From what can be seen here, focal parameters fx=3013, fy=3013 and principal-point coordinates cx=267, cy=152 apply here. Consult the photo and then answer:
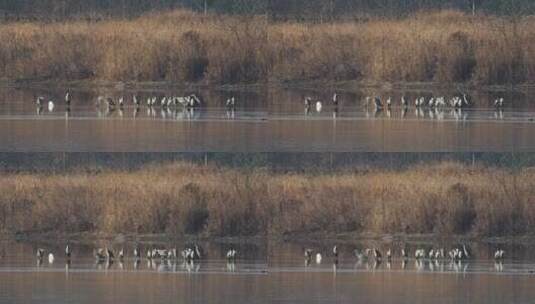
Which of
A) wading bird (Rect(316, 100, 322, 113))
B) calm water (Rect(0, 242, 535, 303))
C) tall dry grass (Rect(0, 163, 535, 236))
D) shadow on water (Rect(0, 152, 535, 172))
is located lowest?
calm water (Rect(0, 242, 535, 303))

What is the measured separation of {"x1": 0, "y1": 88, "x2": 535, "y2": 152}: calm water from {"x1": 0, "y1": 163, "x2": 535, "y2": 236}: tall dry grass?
2.40ft

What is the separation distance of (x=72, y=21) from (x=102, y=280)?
210 inches

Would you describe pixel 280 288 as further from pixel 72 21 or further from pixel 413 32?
pixel 72 21

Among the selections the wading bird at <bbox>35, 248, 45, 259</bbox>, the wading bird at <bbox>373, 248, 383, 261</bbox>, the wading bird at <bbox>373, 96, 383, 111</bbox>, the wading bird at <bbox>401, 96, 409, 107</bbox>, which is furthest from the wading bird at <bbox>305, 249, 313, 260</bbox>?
the wading bird at <bbox>35, 248, 45, 259</bbox>

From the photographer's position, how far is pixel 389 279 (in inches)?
889

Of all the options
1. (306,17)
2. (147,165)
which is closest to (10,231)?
(147,165)

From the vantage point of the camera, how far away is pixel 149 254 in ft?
79.4

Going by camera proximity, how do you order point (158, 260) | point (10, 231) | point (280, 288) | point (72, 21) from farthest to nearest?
point (72, 21)
point (10, 231)
point (158, 260)
point (280, 288)

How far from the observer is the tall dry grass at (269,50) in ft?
80.5

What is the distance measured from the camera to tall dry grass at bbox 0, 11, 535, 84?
24.5 meters

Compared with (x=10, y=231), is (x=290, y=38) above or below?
above

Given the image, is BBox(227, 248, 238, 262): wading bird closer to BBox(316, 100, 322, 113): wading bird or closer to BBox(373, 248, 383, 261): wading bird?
BBox(373, 248, 383, 261): wading bird

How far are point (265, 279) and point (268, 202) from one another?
2042 millimetres

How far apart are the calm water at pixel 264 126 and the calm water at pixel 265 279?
0.90m
